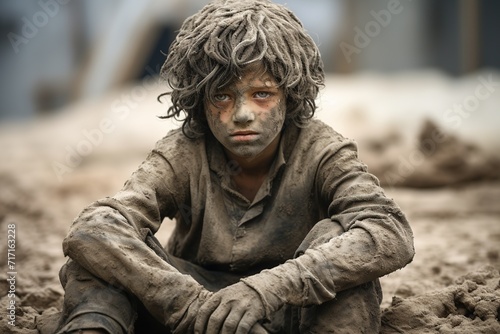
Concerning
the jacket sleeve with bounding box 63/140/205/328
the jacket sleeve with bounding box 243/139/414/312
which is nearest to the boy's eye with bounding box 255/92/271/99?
the jacket sleeve with bounding box 243/139/414/312

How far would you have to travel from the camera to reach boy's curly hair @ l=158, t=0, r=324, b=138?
3.75 metres

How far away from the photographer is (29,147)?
1121 centimetres

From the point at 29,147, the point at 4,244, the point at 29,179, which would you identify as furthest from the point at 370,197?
the point at 29,147

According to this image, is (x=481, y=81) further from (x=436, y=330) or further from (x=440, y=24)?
(x=436, y=330)

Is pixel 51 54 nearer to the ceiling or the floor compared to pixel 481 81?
nearer to the floor

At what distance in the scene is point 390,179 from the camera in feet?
28.8

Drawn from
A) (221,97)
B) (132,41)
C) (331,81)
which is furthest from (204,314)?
(132,41)

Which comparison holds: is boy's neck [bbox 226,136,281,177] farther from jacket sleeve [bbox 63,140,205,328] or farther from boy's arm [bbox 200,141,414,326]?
jacket sleeve [bbox 63,140,205,328]

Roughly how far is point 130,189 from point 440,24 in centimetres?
995

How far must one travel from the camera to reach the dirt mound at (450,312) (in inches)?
146

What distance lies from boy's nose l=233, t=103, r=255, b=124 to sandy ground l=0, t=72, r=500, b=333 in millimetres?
1049

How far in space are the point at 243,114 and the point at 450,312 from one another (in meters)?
1.30

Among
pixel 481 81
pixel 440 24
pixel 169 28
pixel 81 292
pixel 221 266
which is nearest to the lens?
pixel 81 292

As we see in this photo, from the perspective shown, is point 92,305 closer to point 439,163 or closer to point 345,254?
point 345,254
